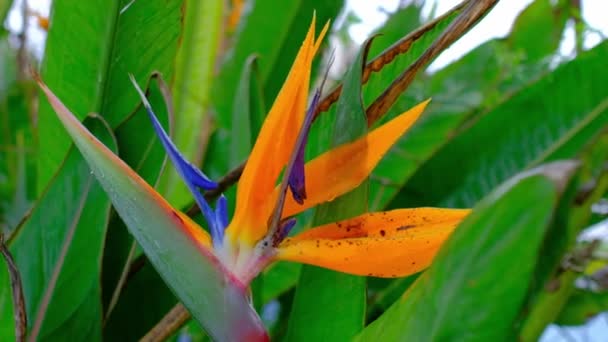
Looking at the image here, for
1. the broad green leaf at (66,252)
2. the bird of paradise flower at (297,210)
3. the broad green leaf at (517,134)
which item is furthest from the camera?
the broad green leaf at (517,134)

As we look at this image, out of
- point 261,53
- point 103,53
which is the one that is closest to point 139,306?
point 103,53

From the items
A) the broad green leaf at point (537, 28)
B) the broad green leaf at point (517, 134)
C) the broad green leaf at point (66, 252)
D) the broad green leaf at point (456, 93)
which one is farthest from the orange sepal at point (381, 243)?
the broad green leaf at point (537, 28)

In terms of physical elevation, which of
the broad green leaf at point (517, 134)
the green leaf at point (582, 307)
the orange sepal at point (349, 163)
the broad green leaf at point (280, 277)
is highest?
the orange sepal at point (349, 163)

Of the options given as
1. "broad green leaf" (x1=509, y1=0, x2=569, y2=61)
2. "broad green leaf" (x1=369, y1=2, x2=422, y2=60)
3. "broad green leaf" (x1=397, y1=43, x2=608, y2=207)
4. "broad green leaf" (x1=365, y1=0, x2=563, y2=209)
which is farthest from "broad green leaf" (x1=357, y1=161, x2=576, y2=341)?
"broad green leaf" (x1=509, y1=0, x2=569, y2=61)

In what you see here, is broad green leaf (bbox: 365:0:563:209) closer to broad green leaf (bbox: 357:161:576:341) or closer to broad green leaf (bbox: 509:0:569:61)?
broad green leaf (bbox: 509:0:569:61)

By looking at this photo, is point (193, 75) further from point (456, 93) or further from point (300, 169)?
point (300, 169)

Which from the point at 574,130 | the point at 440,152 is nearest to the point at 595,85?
the point at 574,130

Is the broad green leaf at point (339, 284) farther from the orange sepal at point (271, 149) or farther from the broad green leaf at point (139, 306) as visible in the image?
the broad green leaf at point (139, 306)
